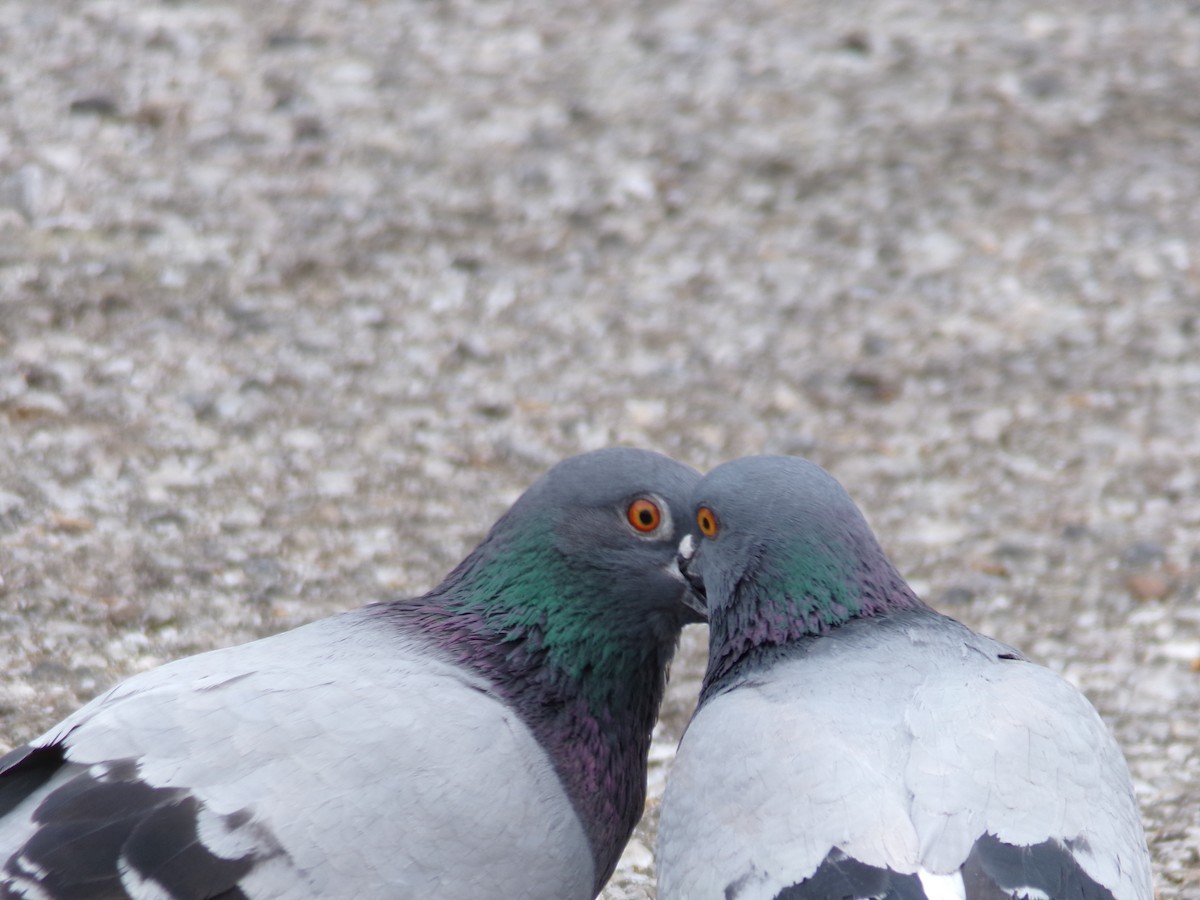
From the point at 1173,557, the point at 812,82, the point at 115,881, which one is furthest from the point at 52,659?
the point at 812,82

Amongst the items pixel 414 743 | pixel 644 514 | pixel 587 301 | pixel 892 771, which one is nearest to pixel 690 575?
pixel 644 514

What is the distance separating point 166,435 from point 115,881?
289cm

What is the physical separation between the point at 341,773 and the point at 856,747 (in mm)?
982

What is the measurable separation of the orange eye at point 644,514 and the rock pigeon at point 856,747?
0.58ft

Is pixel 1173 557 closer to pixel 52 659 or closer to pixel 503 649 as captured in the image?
pixel 503 649

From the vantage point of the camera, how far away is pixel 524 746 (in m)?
3.29

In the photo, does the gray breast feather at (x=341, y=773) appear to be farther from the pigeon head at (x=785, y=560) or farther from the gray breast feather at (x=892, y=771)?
the pigeon head at (x=785, y=560)

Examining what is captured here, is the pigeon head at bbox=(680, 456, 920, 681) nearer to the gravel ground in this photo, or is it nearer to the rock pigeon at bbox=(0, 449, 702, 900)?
the rock pigeon at bbox=(0, 449, 702, 900)

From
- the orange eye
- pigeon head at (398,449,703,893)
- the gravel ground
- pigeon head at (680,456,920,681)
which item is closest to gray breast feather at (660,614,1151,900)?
pigeon head at (680,456,920,681)

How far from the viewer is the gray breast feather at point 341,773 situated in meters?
2.91

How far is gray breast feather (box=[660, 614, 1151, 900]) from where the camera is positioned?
2625mm

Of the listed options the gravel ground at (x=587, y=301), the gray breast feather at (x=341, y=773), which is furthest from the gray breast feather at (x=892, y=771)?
the gravel ground at (x=587, y=301)

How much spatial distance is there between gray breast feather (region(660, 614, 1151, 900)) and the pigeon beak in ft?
1.48

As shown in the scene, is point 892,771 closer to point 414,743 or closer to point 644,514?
point 414,743
